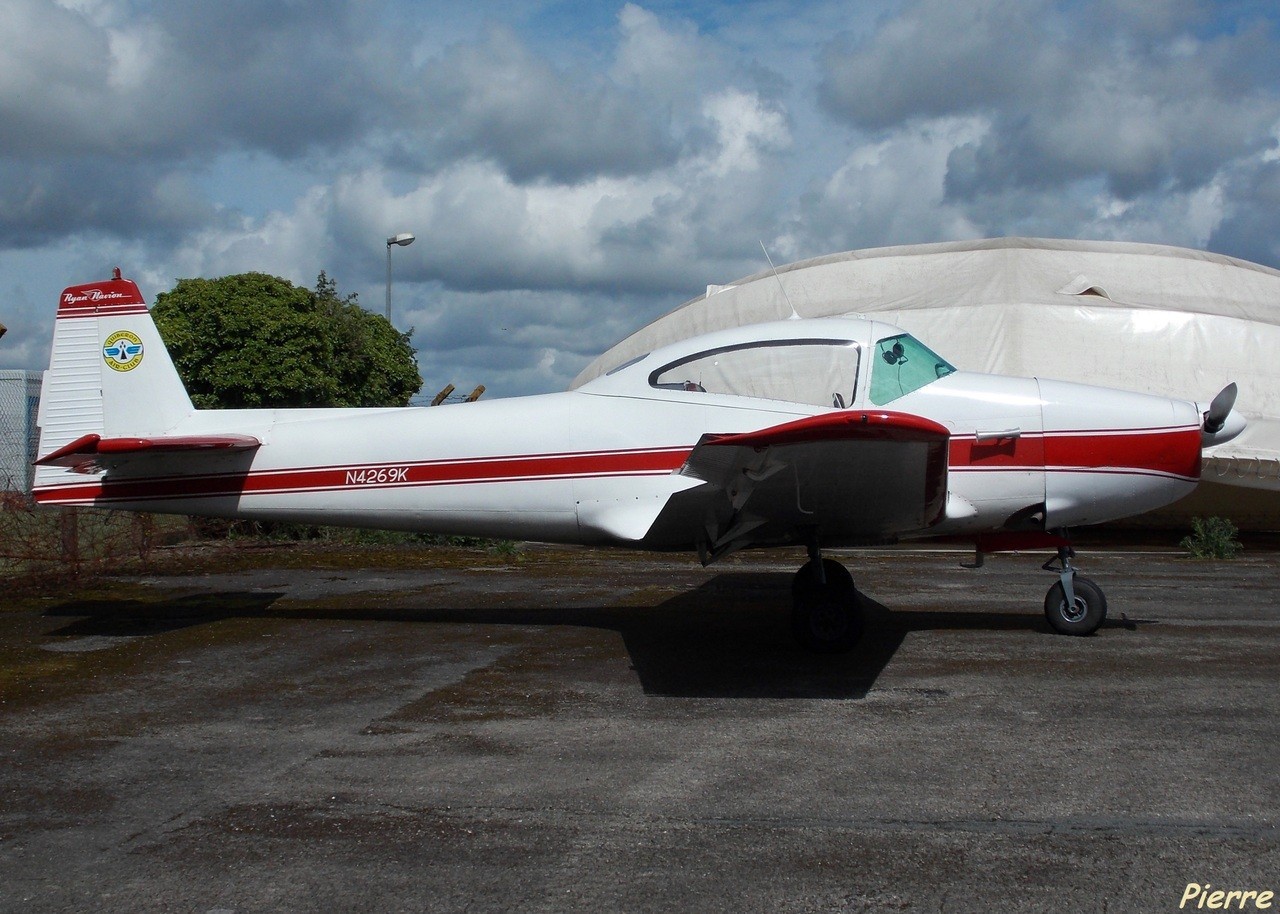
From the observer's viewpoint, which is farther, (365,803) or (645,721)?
(645,721)

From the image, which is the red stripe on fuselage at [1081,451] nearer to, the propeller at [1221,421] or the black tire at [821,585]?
the propeller at [1221,421]

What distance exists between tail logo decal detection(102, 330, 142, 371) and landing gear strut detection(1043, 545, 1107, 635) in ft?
22.5

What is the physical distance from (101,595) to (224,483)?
2628 mm

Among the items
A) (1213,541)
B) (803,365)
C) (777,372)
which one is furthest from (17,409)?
(1213,541)

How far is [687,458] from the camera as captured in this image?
19.6ft

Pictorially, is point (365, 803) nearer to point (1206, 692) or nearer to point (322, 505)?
point (322, 505)

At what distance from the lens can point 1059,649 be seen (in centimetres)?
659

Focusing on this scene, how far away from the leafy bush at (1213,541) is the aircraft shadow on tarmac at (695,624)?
Result: 25.2 ft

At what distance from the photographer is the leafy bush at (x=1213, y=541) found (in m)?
14.0

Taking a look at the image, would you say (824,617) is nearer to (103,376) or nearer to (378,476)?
(378,476)

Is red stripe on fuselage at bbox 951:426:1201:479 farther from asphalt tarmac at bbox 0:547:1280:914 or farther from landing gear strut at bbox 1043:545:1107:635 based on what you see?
asphalt tarmac at bbox 0:547:1280:914

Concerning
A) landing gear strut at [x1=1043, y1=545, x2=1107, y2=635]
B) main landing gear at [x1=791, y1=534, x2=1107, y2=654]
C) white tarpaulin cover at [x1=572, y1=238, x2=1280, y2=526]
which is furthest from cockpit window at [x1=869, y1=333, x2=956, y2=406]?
white tarpaulin cover at [x1=572, y1=238, x2=1280, y2=526]

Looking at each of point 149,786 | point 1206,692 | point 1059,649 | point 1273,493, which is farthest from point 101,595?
point 1273,493

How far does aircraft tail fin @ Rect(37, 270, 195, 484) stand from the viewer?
7.49 m
